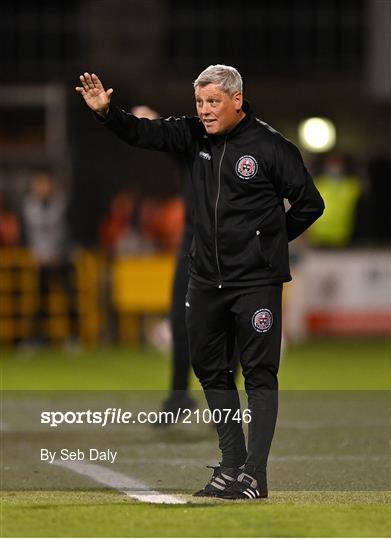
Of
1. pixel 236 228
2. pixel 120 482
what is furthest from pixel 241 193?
pixel 120 482

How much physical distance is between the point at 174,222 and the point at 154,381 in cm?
758

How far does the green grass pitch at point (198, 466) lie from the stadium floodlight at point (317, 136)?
10.3m

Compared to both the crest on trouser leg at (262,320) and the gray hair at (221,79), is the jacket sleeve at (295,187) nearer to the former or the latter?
the gray hair at (221,79)

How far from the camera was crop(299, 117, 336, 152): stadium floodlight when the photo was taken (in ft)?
92.8

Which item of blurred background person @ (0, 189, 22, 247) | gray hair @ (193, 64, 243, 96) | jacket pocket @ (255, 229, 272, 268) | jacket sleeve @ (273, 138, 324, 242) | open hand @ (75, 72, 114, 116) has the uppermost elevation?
gray hair @ (193, 64, 243, 96)

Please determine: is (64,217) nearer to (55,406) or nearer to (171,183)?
(55,406)

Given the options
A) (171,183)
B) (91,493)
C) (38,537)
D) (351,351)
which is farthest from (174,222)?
(38,537)

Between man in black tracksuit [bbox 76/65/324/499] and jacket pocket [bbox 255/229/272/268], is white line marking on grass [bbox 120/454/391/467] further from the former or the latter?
jacket pocket [bbox 255/229/272/268]

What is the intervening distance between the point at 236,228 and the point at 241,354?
65 centimetres

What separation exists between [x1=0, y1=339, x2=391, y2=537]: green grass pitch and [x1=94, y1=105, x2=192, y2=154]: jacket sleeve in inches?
69.5

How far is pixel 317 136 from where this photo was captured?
28.8 m

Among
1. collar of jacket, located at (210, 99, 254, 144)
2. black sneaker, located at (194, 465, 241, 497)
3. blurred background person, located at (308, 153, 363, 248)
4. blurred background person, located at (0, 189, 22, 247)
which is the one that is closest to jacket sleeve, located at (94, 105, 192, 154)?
collar of jacket, located at (210, 99, 254, 144)

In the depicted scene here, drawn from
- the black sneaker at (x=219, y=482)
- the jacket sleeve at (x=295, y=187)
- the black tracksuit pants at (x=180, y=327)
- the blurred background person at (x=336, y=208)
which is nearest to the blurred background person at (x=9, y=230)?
the blurred background person at (x=336, y=208)

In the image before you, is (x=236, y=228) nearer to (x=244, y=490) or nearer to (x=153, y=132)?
(x=153, y=132)
